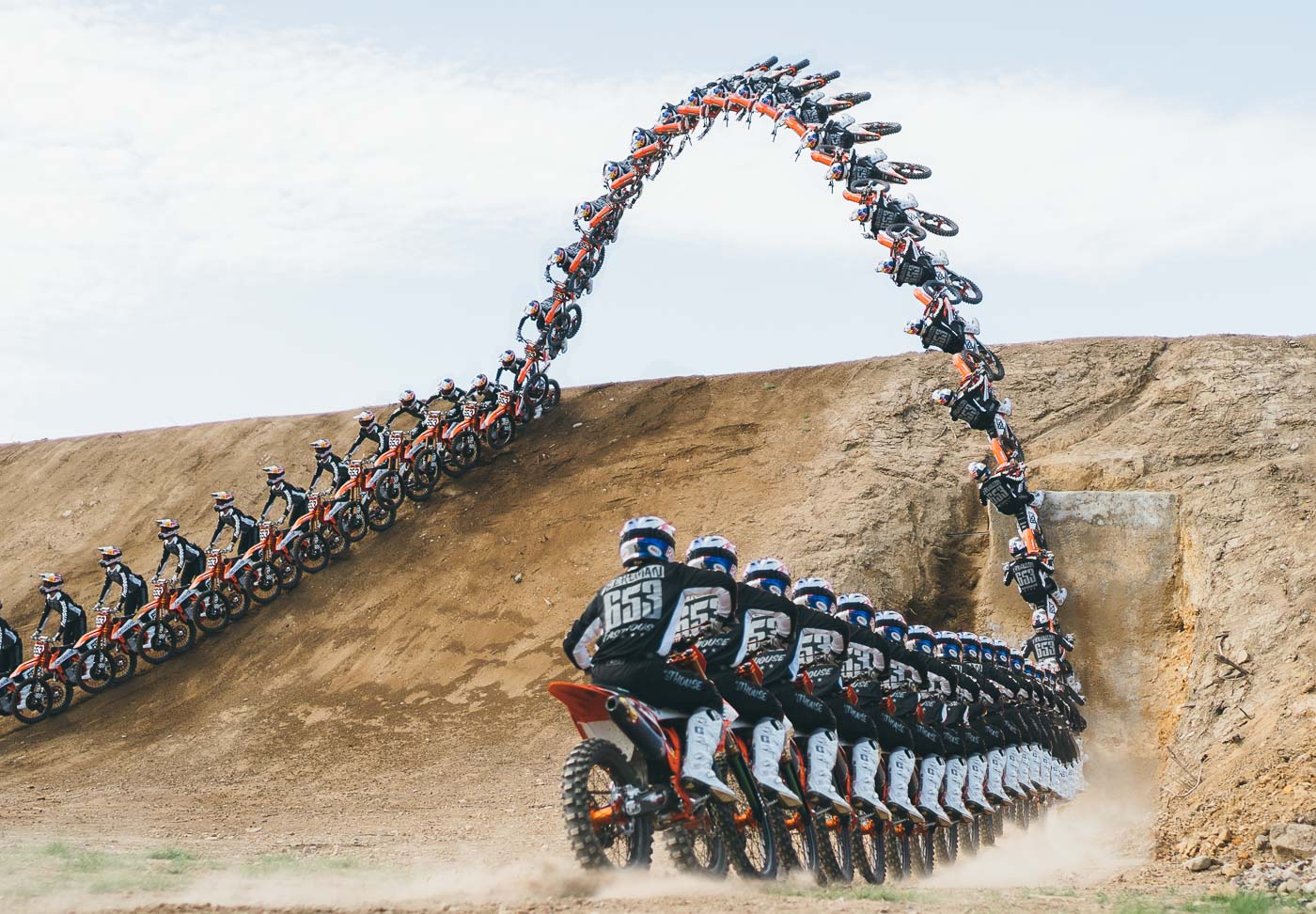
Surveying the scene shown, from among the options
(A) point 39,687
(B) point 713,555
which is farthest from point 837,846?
(A) point 39,687

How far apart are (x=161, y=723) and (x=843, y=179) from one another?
43.3 ft

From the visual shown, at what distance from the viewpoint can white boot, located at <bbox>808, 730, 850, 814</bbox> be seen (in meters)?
9.25

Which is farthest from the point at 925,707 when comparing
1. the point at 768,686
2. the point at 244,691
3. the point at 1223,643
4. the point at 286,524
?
the point at 286,524

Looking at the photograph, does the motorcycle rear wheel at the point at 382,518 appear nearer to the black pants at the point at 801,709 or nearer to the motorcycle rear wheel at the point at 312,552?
the motorcycle rear wheel at the point at 312,552

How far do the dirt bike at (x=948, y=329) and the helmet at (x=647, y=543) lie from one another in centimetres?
1306

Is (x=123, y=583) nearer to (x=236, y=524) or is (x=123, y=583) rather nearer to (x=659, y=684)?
(x=236, y=524)

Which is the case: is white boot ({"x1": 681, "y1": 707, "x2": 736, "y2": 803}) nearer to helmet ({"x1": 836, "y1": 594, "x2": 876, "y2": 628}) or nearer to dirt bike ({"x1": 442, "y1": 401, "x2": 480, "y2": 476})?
helmet ({"x1": 836, "y1": 594, "x2": 876, "y2": 628})

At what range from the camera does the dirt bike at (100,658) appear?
21.4 m

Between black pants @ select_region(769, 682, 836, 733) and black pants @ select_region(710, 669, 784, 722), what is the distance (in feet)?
1.48

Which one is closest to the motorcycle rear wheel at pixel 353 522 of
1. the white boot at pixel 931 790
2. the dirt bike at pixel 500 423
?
the dirt bike at pixel 500 423

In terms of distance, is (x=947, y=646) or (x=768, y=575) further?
(x=947, y=646)

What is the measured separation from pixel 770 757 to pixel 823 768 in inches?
33.9

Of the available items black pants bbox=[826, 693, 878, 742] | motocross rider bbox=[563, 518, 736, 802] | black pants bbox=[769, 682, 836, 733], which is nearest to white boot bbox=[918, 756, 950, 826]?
black pants bbox=[826, 693, 878, 742]

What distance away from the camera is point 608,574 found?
891 inches
